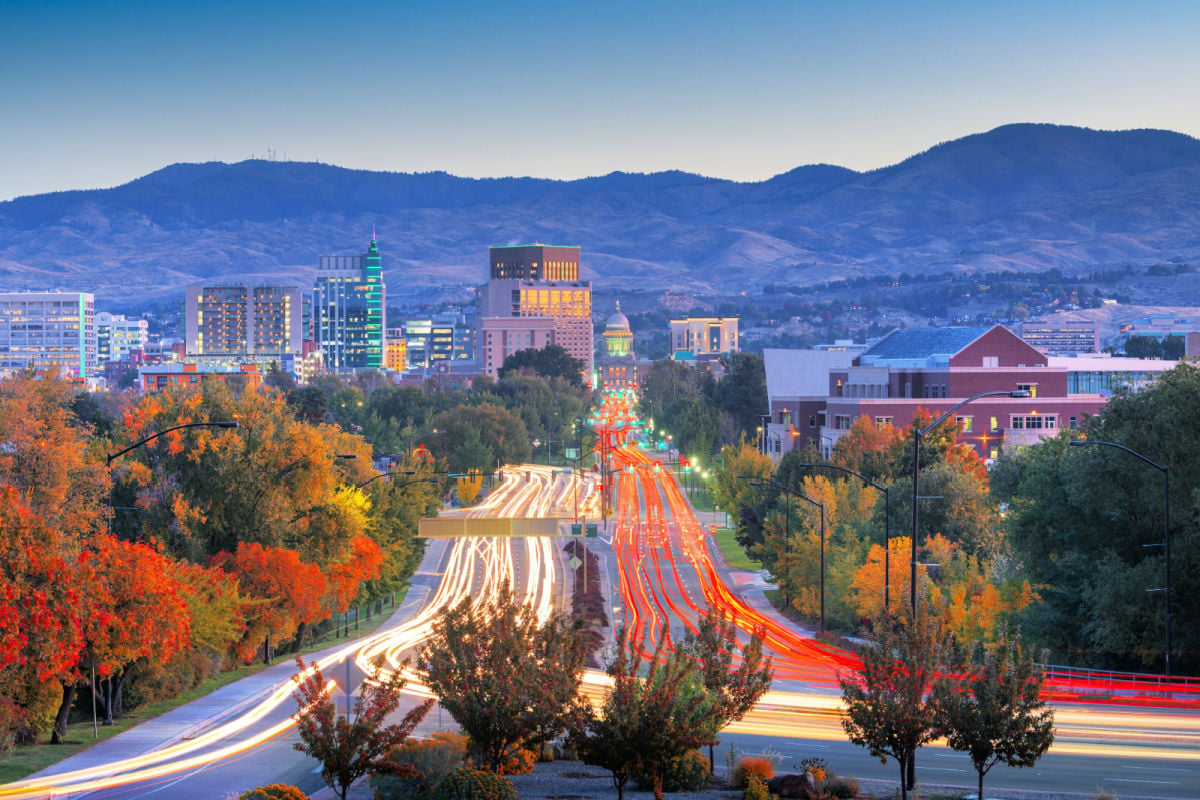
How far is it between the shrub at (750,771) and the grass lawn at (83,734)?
16.4 m

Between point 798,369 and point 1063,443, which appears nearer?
point 1063,443

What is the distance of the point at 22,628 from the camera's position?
38.0m

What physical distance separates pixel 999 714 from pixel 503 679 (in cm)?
946

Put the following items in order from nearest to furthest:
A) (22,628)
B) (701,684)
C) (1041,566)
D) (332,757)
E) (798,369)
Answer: (332,757), (701,684), (22,628), (1041,566), (798,369)

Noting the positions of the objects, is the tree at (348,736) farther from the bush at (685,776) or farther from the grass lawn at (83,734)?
the grass lawn at (83,734)

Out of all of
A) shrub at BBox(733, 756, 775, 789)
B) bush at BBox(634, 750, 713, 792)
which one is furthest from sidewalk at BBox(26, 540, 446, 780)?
shrub at BBox(733, 756, 775, 789)

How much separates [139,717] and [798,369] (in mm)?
108178

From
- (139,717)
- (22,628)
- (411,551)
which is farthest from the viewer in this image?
(411,551)

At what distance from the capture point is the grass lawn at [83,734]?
124ft

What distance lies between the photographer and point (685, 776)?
32156 mm

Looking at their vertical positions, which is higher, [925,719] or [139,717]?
[925,719]

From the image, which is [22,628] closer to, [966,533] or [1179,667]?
[1179,667]

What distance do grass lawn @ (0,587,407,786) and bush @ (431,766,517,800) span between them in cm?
1233

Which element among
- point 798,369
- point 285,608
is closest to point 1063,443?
point 285,608
